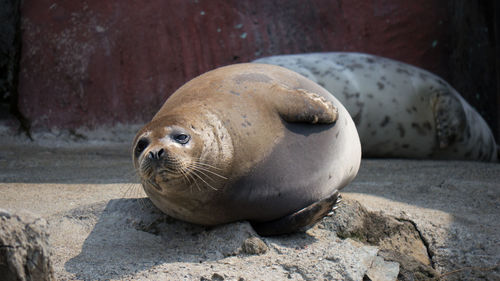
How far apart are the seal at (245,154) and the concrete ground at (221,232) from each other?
12cm

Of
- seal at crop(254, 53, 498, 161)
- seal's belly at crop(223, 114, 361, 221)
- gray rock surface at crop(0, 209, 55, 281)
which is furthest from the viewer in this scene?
seal at crop(254, 53, 498, 161)

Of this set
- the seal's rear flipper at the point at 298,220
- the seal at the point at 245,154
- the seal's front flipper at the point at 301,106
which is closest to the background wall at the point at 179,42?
the seal at the point at 245,154

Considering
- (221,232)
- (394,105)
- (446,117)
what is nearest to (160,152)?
(221,232)

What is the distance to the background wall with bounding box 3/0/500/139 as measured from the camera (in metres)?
5.49

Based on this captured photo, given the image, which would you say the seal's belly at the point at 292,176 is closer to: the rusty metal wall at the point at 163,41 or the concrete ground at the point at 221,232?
the concrete ground at the point at 221,232

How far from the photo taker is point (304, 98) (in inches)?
99.4

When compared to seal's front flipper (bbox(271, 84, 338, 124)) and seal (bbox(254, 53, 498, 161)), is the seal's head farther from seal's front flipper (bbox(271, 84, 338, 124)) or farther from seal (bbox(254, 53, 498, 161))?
seal (bbox(254, 53, 498, 161))

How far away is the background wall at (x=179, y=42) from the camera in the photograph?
5.49 meters

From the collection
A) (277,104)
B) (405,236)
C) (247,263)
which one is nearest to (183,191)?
(247,263)

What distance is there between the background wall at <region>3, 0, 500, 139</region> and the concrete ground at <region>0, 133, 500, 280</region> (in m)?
1.72

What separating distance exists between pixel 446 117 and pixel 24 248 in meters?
3.86

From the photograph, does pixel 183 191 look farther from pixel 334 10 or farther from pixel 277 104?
pixel 334 10

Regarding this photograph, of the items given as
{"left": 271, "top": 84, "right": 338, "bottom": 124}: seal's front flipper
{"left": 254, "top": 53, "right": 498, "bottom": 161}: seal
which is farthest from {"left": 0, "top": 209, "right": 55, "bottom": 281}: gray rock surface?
{"left": 254, "top": 53, "right": 498, "bottom": 161}: seal

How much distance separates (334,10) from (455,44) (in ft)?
4.16
